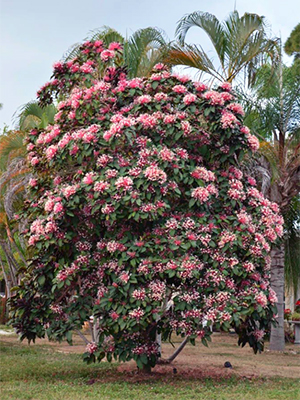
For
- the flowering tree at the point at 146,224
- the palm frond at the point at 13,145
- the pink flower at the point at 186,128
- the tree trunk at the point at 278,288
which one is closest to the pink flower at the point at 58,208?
the flowering tree at the point at 146,224

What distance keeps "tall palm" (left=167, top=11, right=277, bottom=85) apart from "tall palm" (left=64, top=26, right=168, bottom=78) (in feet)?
1.17

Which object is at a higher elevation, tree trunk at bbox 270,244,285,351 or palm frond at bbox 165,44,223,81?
palm frond at bbox 165,44,223,81

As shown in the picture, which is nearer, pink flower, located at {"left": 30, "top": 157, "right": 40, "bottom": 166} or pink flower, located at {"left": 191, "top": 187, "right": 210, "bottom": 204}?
pink flower, located at {"left": 191, "top": 187, "right": 210, "bottom": 204}

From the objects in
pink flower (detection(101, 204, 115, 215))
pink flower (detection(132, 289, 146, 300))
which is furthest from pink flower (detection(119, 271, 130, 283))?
pink flower (detection(101, 204, 115, 215))

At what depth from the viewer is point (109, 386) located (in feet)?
27.3

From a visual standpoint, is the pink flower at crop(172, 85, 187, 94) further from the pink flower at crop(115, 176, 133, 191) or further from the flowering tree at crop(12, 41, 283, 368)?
the pink flower at crop(115, 176, 133, 191)

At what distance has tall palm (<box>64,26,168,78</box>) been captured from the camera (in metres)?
11.7

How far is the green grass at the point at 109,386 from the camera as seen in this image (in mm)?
7691

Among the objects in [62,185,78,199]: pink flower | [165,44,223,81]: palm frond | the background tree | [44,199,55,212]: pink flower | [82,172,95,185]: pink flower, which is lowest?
[44,199,55,212]: pink flower

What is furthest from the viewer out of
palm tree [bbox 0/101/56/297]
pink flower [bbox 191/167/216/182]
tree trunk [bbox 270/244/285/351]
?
palm tree [bbox 0/101/56/297]

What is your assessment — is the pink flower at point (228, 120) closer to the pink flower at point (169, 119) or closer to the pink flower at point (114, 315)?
the pink flower at point (169, 119)

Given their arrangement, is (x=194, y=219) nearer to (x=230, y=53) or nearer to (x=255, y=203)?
(x=255, y=203)

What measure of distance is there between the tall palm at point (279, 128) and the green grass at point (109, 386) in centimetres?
538

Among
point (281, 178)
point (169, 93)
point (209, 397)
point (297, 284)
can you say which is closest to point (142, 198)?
point (169, 93)
